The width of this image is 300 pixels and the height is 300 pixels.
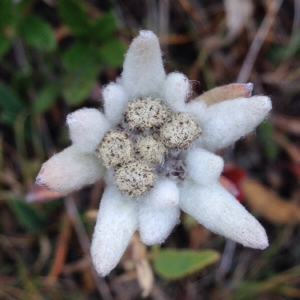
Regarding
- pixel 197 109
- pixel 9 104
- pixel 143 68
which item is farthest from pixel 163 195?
pixel 9 104

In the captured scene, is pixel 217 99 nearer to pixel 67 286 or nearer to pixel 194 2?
pixel 194 2

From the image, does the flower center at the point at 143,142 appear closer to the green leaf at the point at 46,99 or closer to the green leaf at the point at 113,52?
the green leaf at the point at 113,52

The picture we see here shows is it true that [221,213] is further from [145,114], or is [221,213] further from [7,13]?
[7,13]

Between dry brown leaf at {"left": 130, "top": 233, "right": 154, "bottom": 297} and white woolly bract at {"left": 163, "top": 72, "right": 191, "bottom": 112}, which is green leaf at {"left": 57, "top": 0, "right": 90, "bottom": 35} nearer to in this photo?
white woolly bract at {"left": 163, "top": 72, "right": 191, "bottom": 112}

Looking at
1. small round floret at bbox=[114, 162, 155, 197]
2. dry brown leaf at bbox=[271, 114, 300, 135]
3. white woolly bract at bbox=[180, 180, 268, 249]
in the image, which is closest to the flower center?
small round floret at bbox=[114, 162, 155, 197]

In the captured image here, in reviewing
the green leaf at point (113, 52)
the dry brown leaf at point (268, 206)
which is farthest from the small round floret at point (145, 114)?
the dry brown leaf at point (268, 206)
